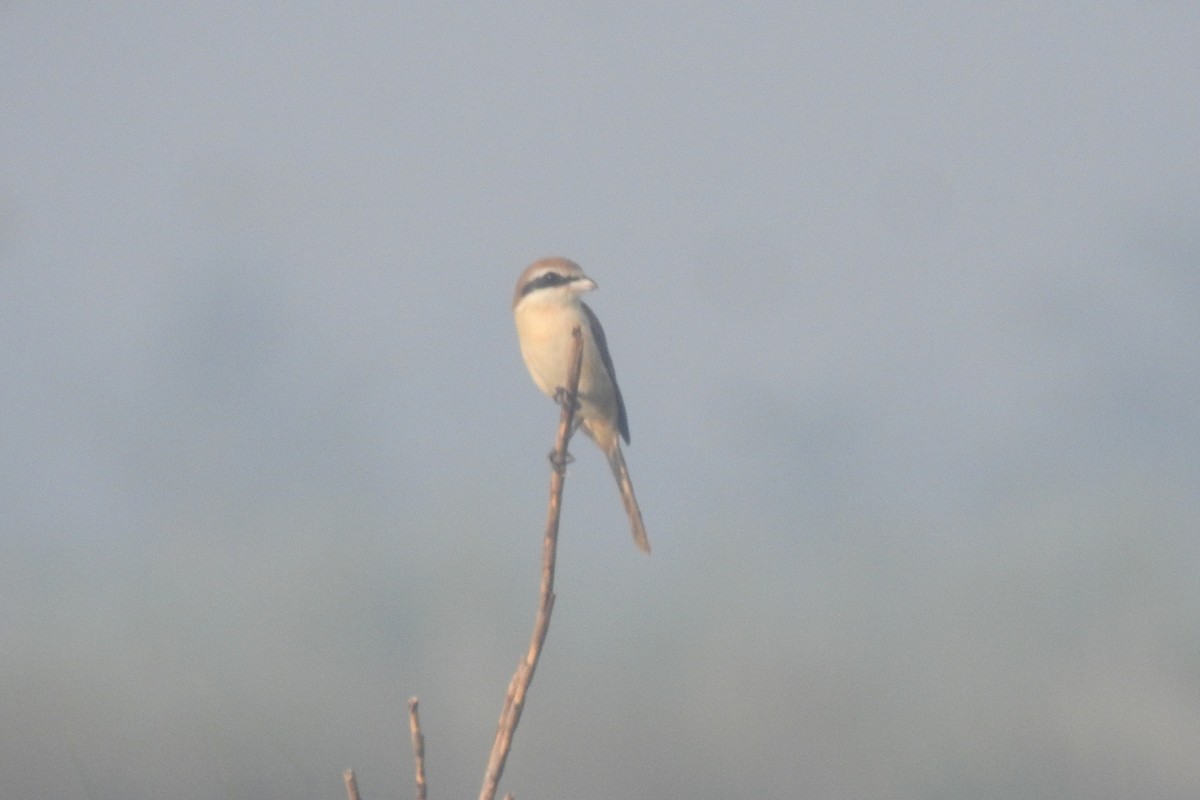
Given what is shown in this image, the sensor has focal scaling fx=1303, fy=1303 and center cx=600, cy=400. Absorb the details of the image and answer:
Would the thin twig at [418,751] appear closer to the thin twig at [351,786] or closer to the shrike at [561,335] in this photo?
the thin twig at [351,786]

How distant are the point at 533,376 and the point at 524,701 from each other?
3.93 m

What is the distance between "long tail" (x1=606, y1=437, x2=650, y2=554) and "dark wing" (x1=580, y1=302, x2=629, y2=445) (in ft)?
0.35

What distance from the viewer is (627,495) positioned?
16.7ft

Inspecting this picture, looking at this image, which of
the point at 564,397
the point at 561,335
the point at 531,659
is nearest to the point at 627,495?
the point at 561,335

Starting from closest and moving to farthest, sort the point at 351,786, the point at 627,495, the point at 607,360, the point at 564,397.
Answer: the point at 351,786
the point at 564,397
the point at 627,495
the point at 607,360

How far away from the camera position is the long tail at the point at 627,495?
4703 mm

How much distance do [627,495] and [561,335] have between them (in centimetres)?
69

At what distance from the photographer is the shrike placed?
204 inches

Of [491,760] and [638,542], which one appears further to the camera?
[638,542]

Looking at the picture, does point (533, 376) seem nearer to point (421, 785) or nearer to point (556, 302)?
point (556, 302)

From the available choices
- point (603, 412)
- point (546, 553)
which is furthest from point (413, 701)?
point (603, 412)

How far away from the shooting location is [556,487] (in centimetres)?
193

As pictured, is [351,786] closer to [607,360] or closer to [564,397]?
[564,397]

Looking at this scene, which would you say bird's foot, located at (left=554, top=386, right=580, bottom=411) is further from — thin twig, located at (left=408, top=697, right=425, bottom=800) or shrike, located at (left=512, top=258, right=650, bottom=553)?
thin twig, located at (left=408, top=697, right=425, bottom=800)
